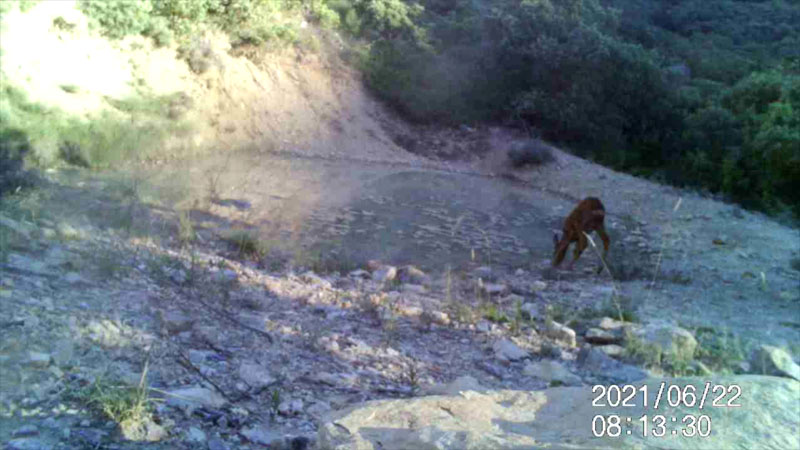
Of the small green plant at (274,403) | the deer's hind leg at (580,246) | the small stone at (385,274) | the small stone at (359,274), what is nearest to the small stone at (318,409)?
the small green plant at (274,403)

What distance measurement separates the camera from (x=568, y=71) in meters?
25.1

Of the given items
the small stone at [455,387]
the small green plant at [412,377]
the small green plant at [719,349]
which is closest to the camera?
the small stone at [455,387]

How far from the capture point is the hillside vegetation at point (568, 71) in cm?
2019

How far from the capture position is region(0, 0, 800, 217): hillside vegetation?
20.2 meters

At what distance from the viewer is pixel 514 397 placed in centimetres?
534

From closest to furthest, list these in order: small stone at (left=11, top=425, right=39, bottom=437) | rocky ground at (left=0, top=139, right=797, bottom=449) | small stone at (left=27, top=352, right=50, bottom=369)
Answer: small stone at (left=11, top=425, right=39, bottom=437)
rocky ground at (left=0, top=139, right=797, bottom=449)
small stone at (left=27, top=352, right=50, bottom=369)

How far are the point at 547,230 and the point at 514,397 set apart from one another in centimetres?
1160

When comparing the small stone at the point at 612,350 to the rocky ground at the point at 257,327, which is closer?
the rocky ground at the point at 257,327

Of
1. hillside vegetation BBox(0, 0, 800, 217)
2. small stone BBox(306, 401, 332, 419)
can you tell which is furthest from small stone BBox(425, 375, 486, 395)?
hillside vegetation BBox(0, 0, 800, 217)

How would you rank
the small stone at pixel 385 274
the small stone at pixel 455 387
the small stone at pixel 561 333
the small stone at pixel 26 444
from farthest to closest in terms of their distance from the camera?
the small stone at pixel 385 274, the small stone at pixel 561 333, the small stone at pixel 455 387, the small stone at pixel 26 444

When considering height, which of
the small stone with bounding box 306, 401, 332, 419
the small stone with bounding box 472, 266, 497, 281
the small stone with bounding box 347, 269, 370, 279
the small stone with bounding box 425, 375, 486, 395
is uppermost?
the small stone with bounding box 425, 375, 486, 395

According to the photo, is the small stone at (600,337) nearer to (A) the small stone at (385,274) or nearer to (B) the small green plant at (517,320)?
(B) the small green plant at (517,320)

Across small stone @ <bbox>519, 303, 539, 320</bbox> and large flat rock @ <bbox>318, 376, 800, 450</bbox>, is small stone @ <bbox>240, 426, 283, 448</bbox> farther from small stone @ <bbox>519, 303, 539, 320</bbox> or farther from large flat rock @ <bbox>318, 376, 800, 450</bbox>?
small stone @ <bbox>519, 303, 539, 320</bbox>

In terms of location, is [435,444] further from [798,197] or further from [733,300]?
[798,197]
